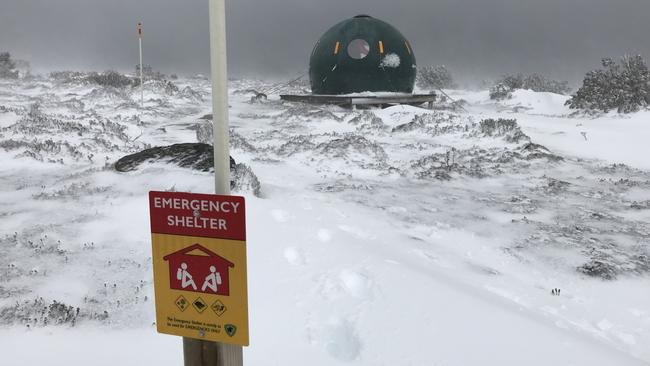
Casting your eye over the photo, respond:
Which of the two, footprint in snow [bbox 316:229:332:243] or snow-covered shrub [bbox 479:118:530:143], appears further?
snow-covered shrub [bbox 479:118:530:143]

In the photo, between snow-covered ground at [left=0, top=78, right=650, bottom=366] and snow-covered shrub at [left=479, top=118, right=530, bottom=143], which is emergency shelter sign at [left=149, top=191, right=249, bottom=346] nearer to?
snow-covered ground at [left=0, top=78, right=650, bottom=366]

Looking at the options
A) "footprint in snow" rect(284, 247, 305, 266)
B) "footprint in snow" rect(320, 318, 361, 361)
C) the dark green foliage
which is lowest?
"footprint in snow" rect(320, 318, 361, 361)

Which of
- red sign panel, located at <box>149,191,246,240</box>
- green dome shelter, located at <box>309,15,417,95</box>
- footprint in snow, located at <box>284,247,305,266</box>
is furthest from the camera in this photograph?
green dome shelter, located at <box>309,15,417,95</box>

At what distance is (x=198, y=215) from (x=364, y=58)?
24841mm

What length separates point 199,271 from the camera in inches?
92.5

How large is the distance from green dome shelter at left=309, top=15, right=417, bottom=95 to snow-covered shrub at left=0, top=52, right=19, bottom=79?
39.5 meters

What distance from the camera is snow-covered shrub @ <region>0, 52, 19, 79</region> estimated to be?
4853 centimetres

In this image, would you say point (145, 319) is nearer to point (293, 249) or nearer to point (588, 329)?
point (293, 249)

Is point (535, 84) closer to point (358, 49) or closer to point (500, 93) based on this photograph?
point (500, 93)

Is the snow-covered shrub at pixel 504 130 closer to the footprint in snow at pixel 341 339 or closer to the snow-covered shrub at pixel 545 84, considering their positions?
the footprint in snow at pixel 341 339

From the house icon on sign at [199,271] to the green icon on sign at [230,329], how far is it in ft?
0.56

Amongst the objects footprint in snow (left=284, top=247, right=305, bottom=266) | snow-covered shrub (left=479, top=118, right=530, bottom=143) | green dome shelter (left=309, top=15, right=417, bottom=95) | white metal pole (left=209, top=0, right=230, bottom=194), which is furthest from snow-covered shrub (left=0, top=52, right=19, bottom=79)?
white metal pole (left=209, top=0, right=230, bottom=194)

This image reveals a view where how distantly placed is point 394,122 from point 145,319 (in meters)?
17.4

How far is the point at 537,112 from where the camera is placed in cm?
2919
